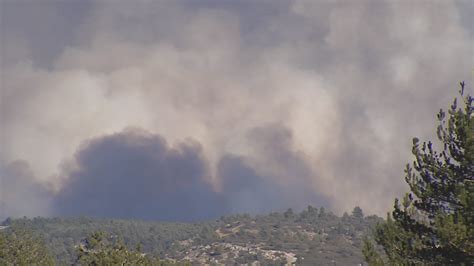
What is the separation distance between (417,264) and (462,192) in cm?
606

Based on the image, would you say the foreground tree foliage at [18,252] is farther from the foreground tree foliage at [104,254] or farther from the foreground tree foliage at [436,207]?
the foreground tree foliage at [436,207]

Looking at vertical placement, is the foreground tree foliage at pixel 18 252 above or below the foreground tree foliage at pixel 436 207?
above

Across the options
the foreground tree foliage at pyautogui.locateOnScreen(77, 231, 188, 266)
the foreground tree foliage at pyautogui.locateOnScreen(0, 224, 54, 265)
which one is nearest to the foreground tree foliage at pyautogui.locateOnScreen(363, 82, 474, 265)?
the foreground tree foliage at pyautogui.locateOnScreen(77, 231, 188, 266)

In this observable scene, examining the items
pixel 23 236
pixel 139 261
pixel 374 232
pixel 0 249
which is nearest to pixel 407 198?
pixel 374 232

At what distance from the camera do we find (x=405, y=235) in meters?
36.2

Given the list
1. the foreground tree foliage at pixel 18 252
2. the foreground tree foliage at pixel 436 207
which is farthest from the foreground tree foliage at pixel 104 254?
the foreground tree foliage at pixel 436 207

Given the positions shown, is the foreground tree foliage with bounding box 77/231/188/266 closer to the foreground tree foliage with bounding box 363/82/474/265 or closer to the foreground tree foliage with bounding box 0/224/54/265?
the foreground tree foliage with bounding box 0/224/54/265

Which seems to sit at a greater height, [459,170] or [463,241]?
[459,170]

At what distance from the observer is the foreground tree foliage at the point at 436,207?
33312 millimetres

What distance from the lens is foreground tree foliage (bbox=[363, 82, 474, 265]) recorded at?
1312 inches

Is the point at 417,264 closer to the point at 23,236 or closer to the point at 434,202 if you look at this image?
the point at 434,202

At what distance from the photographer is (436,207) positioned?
35.9 metres

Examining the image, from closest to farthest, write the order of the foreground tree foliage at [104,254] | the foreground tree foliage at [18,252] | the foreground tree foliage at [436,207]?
the foreground tree foliage at [436,207] → the foreground tree foliage at [104,254] → the foreground tree foliage at [18,252]

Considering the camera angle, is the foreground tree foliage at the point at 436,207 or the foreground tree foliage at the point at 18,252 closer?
the foreground tree foliage at the point at 436,207
